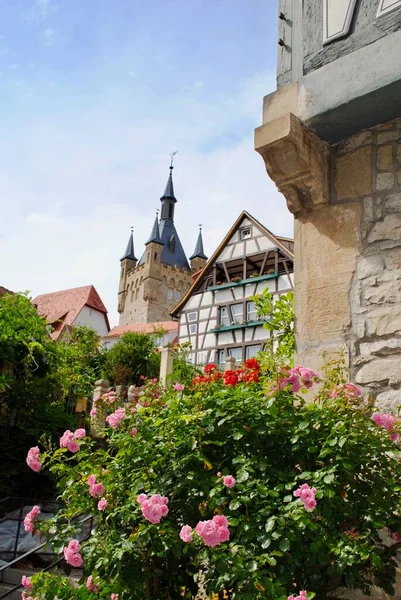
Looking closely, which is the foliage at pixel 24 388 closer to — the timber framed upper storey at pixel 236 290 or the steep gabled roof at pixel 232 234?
the timber framed upper storey at pixel 236 290

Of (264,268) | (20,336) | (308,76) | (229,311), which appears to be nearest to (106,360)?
(229,311)

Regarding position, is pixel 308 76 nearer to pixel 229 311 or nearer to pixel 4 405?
pixel 4 405

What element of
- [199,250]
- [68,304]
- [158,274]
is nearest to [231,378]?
[68,304]

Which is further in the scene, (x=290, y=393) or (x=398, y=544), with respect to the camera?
(x=290, y=393)

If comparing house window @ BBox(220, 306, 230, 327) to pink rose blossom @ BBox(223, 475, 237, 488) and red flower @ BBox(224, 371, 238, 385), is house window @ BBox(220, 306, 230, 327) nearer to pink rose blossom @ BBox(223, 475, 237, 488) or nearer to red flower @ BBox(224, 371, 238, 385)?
red flower @ BBox(224, 371, 238, 385)

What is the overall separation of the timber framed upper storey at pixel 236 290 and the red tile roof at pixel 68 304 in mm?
22243

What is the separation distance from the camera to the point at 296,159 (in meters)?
3.31

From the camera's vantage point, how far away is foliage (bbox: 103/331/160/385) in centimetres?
2265

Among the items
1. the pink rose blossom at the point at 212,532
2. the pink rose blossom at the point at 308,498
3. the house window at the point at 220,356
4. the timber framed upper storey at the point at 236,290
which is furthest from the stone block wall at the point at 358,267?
the house window at the point at 220,356

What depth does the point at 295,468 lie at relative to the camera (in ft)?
8.08

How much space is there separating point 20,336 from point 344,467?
837cm

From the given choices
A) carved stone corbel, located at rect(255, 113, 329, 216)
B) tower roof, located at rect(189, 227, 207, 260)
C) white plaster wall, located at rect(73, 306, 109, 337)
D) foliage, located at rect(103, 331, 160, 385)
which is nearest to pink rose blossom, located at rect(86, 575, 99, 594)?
carved stone corbel, located at rect(255, 113, 329, 216)

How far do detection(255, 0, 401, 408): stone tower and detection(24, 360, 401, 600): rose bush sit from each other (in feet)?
1.46

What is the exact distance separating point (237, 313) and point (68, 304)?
2746 centimetres
